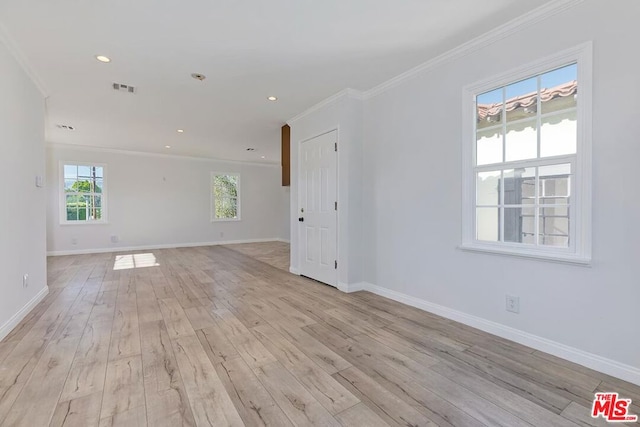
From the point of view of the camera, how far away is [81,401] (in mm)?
1604

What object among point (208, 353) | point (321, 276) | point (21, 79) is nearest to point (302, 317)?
point (208, 353)

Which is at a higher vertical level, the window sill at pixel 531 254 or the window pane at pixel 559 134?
the window pane at pixel 559 134

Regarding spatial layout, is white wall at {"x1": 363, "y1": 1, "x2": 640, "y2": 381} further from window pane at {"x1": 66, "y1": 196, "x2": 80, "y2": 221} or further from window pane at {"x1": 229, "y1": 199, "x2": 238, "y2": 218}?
window pane at {"x1": 66, "y1": 196, "x2": 80, "y2": 221}

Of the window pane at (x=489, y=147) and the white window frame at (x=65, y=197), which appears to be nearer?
the window pane at (x=489, y=147)

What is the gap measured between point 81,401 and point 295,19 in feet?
9.34

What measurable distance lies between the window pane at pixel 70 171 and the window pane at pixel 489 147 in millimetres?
8081

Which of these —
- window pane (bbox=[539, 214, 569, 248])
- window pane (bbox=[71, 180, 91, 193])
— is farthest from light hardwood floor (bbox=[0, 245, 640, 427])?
window pane (bbox=[71, 180, 91, 193])

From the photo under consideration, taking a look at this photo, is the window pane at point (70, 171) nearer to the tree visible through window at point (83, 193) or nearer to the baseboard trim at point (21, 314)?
the tree visible through window at point (83, 193)

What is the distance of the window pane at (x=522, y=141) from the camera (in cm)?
227

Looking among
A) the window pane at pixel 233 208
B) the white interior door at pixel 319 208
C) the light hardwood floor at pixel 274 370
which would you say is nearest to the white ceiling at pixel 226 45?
the white interior door at pixel 319 208

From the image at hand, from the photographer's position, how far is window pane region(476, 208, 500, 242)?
99.3 inches

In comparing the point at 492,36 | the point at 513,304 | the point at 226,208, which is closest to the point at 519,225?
the point at 513,304

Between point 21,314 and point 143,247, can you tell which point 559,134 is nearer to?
point 21,314

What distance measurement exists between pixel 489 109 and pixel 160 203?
7650 millimetres
